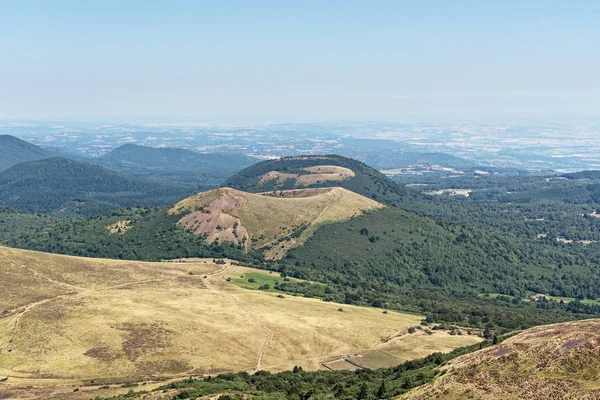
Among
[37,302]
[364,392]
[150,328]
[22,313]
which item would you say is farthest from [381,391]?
[37,302]

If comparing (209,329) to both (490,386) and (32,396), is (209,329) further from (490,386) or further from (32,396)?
(490,386)

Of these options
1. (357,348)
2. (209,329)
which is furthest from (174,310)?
(357,348)

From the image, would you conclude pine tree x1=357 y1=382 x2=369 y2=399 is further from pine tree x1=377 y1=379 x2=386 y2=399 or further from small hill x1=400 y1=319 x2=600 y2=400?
small hill x1=400 y1=319 x2=600 y2=400

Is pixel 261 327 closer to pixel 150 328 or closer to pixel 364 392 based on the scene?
pixel 150 328

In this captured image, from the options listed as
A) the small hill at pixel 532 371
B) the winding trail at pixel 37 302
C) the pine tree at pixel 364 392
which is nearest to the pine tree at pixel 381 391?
the pine tree at pixel 364 392

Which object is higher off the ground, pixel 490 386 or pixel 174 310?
pixel 490 386

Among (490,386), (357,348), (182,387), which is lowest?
(357,348)
